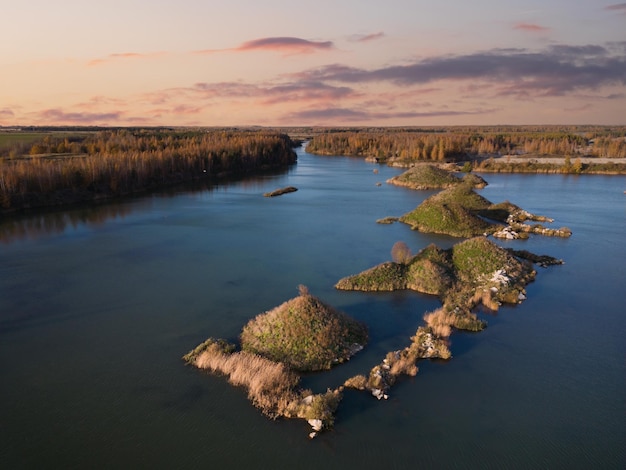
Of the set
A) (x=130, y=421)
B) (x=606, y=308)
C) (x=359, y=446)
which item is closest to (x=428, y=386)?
(x=359, y=446)

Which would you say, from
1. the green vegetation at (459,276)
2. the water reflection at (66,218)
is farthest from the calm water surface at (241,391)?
the water reflection at (66,218)

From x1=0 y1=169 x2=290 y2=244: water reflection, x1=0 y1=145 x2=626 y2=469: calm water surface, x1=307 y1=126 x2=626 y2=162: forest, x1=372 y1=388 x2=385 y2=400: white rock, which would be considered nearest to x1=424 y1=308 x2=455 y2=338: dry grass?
x1=0 y1=145 x2=626 y2=469: calm water surface

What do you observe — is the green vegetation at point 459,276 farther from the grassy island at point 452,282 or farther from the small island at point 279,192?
the small island at point 279,192

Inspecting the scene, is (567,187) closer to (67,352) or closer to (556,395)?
(556,395)

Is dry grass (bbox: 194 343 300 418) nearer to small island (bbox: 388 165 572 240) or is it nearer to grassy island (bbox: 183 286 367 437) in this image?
grassy island (bbox: 183 286 367 437)

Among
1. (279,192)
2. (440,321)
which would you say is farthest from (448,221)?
(279,192)

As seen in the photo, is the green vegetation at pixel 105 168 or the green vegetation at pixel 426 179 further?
the green vegetation at pixel 426 179

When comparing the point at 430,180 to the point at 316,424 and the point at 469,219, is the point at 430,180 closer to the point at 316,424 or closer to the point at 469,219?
the point at 469,219
